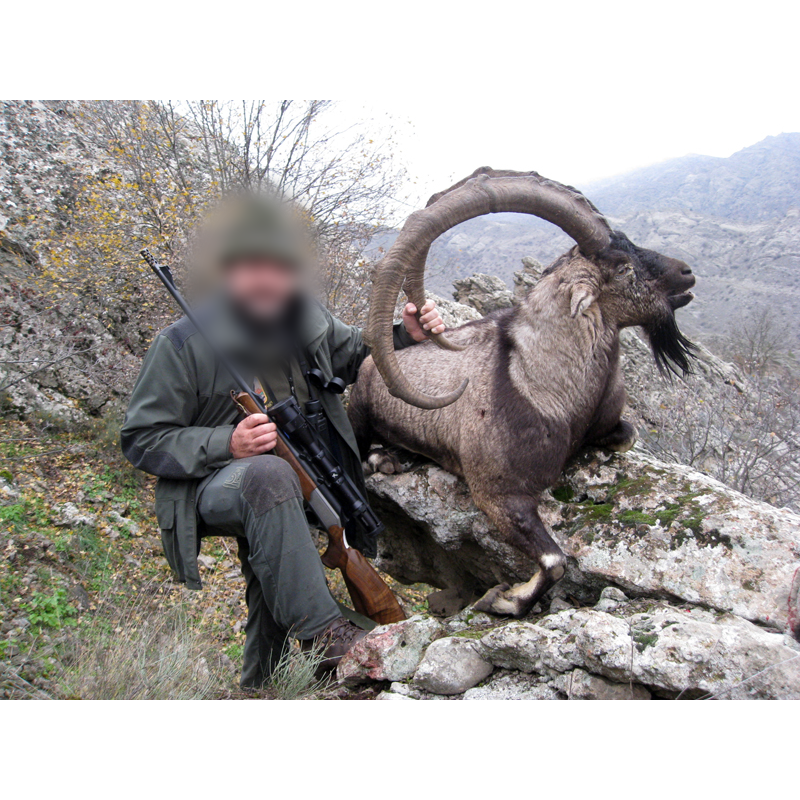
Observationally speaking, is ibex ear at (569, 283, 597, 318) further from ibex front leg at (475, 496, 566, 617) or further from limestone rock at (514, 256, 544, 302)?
limestone rock at (514, 256, 544, 302)

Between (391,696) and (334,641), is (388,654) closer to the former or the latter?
(391,696)

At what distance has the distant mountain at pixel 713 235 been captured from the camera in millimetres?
10555

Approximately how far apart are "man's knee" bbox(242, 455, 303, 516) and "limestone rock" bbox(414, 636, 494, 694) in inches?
38.2

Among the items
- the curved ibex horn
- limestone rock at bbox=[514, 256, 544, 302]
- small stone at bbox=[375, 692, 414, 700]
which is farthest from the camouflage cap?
limestone rock at bbox=[514, 256, 544, 302]

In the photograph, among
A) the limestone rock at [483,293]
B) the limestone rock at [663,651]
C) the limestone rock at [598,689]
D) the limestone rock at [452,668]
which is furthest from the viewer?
the limestone rock at [483,293]

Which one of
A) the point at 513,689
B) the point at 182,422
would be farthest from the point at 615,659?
the point at 182,422

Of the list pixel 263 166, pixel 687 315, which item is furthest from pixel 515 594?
pixel 687 315

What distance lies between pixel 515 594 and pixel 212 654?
5.83ft

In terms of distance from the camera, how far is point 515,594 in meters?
2.70

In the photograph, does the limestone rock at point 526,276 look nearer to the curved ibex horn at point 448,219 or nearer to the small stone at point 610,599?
the curved ibex horn at point 448,219

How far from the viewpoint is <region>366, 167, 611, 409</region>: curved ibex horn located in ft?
8.75

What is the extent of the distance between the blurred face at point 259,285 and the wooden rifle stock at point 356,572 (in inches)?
19.9

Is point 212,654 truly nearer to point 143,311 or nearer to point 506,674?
point 506,674

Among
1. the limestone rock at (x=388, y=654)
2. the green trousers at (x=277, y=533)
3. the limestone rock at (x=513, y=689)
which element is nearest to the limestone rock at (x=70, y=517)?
the green trousers at (x=277, y=533)
